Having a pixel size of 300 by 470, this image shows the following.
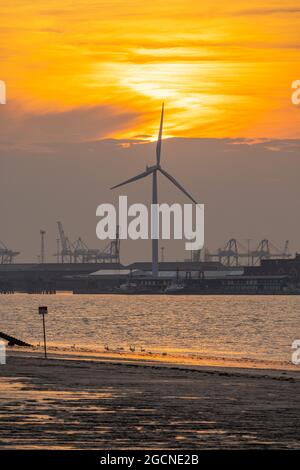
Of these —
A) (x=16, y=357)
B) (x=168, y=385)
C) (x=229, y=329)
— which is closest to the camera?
(x=168, y=385)

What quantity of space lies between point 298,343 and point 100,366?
46.4 meters

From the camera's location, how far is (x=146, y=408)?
38.6 meters

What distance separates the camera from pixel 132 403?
40.1m

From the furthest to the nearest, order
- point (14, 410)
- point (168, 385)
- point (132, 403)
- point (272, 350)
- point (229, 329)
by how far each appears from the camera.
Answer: point (229, 329) < point (272, 350) < point (168, 385) < point (132, 403) < point (14, 410)

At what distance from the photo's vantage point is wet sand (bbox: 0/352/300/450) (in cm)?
3066

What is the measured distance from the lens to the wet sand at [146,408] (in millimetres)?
30656

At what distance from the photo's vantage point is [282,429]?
109 feet

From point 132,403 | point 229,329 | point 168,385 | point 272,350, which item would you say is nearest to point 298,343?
point 272,350

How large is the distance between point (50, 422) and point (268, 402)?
10.3 metres
